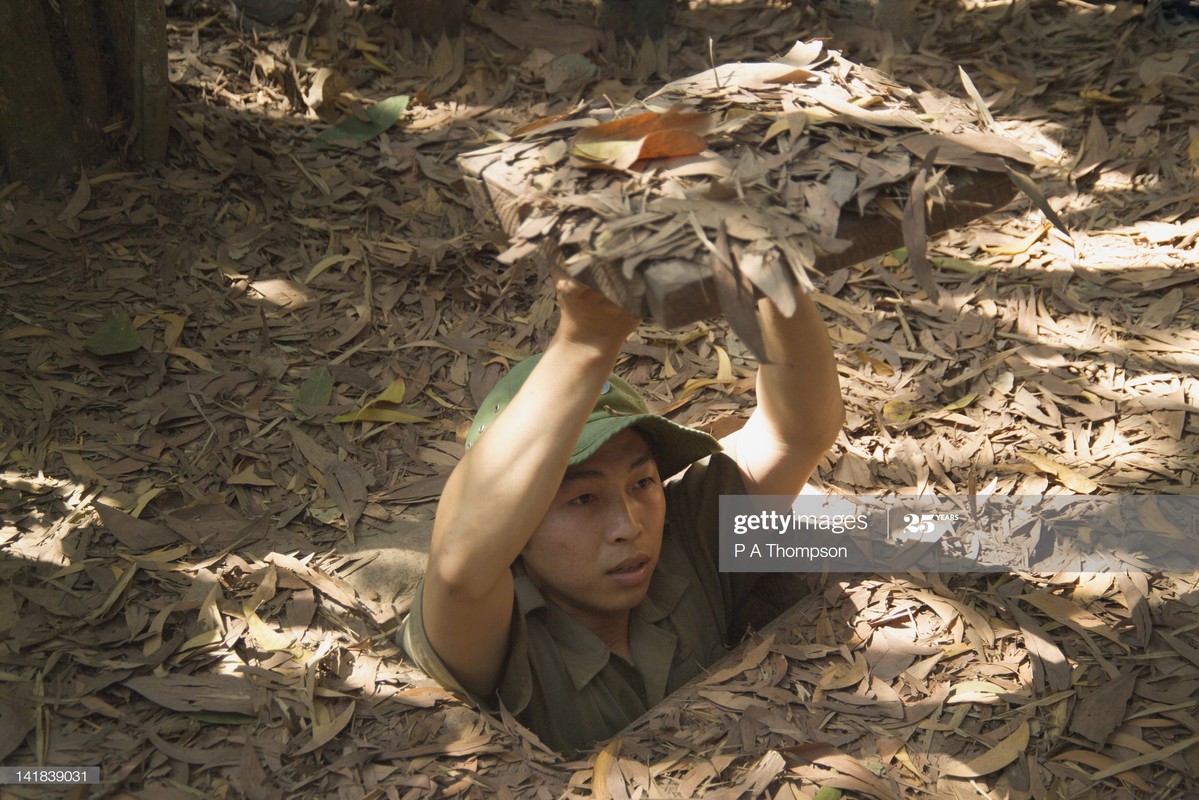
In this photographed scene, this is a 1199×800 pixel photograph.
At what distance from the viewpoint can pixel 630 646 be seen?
9.53 feet

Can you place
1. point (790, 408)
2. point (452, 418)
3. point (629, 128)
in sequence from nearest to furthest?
point (629, 128), point (790, 408), point (452, 418)

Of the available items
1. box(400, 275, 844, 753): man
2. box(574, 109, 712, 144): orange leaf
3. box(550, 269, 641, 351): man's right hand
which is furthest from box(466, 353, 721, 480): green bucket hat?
box(574, 109, 712, 144): orange leaf

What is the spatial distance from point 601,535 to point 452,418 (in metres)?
1.25

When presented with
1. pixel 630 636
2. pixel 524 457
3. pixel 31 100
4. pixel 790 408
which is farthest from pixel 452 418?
pixel 31 100

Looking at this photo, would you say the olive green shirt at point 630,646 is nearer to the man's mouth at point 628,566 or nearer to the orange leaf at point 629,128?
the man's mouth at point 628,566

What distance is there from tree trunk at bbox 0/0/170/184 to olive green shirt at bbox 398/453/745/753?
7.72 feet

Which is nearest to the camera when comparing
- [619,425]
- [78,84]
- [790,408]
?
[619,425]

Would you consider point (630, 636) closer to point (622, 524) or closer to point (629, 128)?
point (622, 524)

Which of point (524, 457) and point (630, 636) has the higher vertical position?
point (524, 457)

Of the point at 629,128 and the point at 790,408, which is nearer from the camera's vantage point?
the point at 629,128

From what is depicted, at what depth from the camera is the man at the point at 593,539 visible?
2168 millimetres

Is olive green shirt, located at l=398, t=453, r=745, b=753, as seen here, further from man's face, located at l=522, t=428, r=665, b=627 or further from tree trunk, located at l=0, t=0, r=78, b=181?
tree trunk, located at l=0, t=0, r=78, b=181

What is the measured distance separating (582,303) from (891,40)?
11.6 ft

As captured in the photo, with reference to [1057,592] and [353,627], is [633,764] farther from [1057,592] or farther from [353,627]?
[1057,592]
